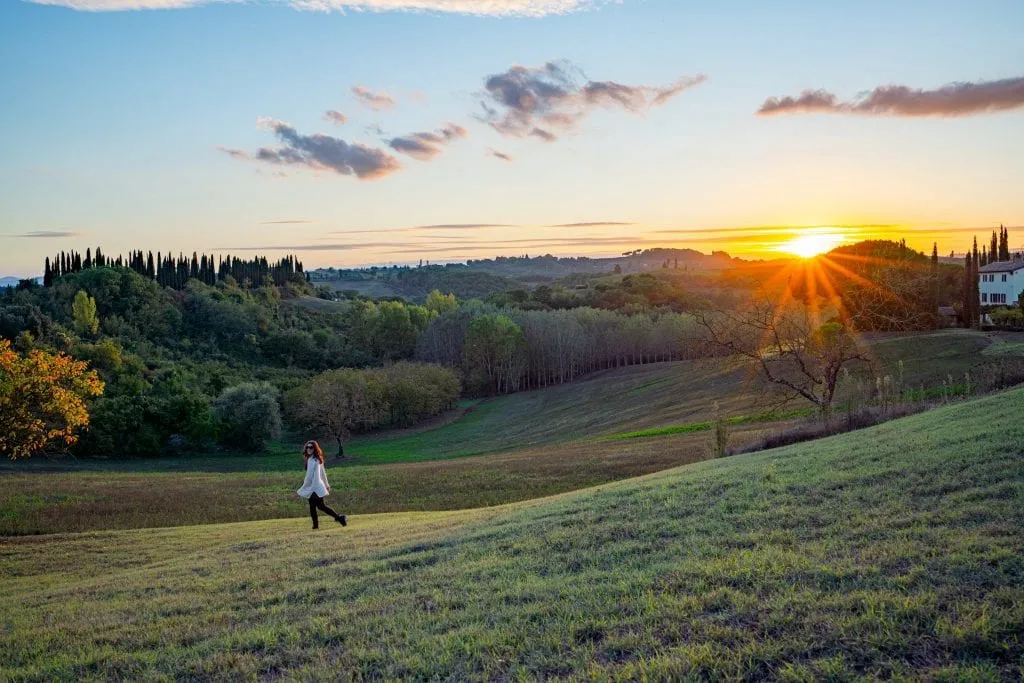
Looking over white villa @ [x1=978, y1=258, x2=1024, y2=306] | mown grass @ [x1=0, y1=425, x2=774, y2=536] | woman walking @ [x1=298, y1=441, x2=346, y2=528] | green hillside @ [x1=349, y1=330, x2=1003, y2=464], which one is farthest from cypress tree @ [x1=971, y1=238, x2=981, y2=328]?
woman walking @ [x1=298, y1=441, x2=346, y2=528]

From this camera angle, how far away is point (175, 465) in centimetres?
5572

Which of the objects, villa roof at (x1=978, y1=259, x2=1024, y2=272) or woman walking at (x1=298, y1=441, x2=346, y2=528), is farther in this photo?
villa roof at (x1=978, y1=259, x2=1024, y2=272)


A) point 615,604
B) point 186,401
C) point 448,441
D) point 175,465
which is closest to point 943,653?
point 615,604

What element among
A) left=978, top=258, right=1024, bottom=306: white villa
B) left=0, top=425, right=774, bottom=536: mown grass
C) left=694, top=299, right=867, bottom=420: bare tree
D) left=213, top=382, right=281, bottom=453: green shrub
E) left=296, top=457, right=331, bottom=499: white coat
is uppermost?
left=978, top=258, right=1024, bottom=306: white villa

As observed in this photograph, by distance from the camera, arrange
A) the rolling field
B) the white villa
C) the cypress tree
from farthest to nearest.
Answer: the white villa < the cypress tree < the rolling field

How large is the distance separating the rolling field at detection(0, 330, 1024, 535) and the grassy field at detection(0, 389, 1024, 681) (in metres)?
12.6

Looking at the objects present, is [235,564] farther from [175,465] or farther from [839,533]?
[175,465]

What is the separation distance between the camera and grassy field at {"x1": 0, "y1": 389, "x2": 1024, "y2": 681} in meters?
5.96

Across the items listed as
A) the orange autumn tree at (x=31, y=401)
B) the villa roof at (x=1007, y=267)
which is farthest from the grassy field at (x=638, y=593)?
the villa roof at (x=1007, y=267)

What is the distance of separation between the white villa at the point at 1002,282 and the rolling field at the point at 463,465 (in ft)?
90.5

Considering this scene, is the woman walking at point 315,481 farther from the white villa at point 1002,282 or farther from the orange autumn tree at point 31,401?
the white villa at point 1002,282

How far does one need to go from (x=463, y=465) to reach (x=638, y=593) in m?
32.1

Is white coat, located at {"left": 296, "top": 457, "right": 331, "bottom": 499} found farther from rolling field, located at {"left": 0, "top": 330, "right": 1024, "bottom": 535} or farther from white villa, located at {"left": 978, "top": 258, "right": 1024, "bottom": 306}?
white villa, located at {"left": 978, "top": 258, "right": 1024, "bottom": 306}

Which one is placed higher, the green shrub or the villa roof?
the villa roof
